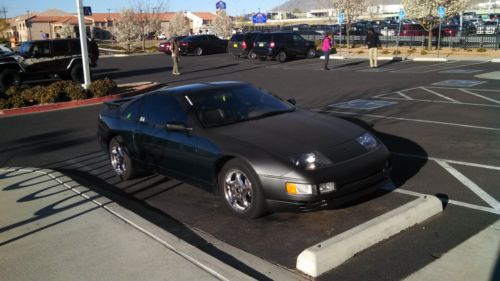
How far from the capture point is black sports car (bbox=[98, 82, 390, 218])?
15.3 feet

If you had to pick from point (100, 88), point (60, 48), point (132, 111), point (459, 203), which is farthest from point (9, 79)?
point (459, 203)

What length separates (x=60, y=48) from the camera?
19031 millimetres

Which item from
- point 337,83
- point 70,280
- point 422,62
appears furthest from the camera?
point 422,62

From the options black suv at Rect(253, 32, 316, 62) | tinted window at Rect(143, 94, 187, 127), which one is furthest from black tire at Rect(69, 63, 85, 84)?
tinted window at Rect(143, 94, 187, 127)

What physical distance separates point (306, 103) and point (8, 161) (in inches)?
292

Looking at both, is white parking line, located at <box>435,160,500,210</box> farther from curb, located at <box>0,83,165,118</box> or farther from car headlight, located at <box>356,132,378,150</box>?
curb, located at <box>0,83,165,118</box>

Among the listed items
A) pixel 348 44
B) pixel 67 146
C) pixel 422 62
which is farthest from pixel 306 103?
pixel 348 44

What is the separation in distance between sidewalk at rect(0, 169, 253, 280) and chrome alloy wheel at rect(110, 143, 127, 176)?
0.91 metres

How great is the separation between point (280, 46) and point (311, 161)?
80.7ft

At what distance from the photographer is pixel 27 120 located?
1229 cm

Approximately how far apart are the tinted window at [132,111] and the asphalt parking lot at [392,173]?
36.2 inches

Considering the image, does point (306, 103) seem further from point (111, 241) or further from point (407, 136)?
point (111, 241)

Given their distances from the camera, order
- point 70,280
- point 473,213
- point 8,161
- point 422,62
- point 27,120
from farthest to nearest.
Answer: point 422,62, point 27,120, point 8,161, point 473,213, point 70,280

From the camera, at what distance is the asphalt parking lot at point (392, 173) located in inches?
171
